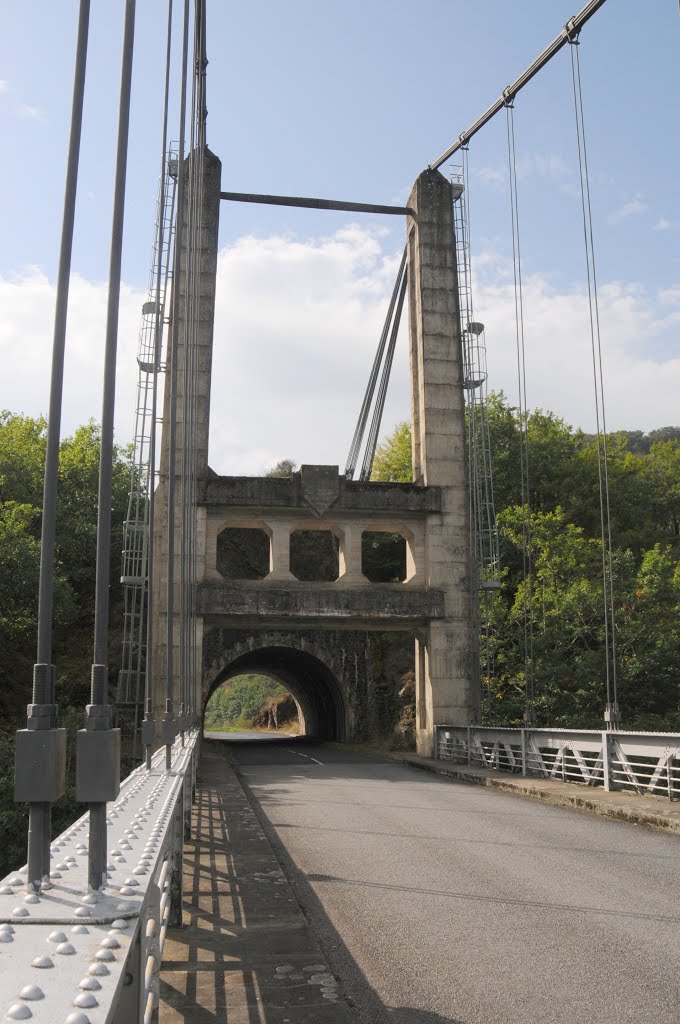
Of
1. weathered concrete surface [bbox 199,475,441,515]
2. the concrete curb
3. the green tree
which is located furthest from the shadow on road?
the green tree

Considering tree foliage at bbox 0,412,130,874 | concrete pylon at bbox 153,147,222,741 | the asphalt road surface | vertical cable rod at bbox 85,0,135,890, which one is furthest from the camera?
concrete pylon at bbox 153,147,222,741

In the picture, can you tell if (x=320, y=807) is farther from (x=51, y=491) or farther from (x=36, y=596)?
(x=36, y=596)

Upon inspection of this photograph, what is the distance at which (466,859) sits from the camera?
312 inches

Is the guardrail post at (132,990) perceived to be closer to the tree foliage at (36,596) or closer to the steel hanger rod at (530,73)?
the tree foliage at (36,596)

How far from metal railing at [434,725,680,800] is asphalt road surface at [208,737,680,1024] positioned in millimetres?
1220

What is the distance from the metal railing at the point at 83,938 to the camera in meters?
1.76

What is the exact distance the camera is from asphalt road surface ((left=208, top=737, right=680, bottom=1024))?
4.16 metres

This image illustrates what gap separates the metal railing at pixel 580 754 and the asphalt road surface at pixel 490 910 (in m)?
1.22

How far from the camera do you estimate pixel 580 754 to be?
14.1 metres

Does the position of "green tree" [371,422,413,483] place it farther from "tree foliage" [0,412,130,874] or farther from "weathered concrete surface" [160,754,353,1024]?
"weathered concrete surface" [160,754,353,1024]

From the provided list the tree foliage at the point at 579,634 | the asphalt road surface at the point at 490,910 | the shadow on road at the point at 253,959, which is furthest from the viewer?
the tree foliage at the point at 579,634

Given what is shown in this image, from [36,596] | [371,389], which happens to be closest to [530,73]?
[371,389]

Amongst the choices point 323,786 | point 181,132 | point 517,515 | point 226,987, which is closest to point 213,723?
point 517,515

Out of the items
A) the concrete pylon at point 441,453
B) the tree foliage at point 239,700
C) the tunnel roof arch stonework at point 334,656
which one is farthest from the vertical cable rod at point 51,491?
the tree foliage at point 239,700
